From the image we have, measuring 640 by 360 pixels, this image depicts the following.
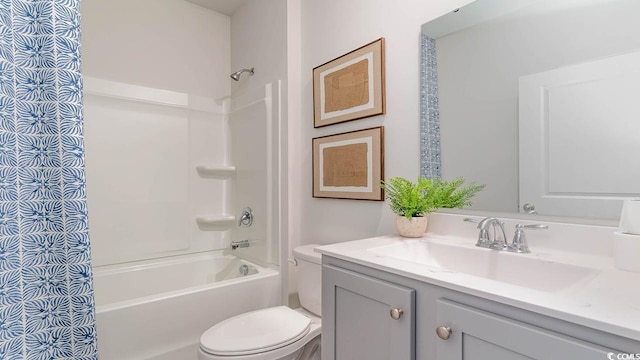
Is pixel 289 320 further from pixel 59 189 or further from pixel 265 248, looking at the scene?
pixel 59 189

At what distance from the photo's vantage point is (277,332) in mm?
1396

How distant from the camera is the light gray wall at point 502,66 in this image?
3.12ft

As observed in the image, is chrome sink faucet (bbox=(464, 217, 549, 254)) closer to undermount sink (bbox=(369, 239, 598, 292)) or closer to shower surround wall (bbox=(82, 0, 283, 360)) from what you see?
undermount sink (bbox=(369, 239, 598, 292))

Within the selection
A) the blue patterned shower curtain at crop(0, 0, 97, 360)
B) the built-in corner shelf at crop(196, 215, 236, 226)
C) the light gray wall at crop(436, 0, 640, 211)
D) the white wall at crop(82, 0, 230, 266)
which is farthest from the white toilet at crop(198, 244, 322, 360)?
the white wall at crop(82, 0, 230, 266)

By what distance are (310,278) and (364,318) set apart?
2.56 ft

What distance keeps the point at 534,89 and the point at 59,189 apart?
1826mm

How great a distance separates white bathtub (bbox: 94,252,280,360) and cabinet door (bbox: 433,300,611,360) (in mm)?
1401

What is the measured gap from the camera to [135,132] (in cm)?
229

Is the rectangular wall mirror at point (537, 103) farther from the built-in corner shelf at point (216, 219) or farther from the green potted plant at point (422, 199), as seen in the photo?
the built-in corner shelf at point (216, 219)

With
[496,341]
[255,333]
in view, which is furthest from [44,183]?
[496,341]

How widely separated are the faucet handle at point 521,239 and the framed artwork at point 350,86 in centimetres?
80

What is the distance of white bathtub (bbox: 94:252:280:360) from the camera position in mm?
1539

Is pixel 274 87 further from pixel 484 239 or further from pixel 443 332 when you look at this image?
pixel 443 332

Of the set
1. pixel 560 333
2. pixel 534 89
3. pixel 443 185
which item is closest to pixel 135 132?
pixel 443 185
